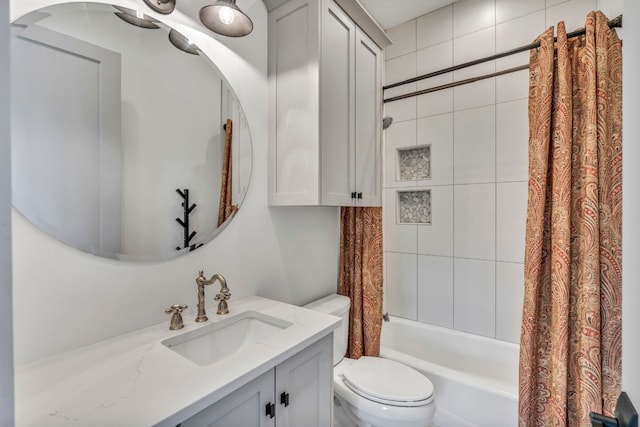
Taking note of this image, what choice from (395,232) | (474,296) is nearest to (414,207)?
(395,232)

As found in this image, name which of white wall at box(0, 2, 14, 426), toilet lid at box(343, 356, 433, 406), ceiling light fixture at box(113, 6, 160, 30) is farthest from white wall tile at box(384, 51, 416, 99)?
white wall at box(0, 2, 14, 426)

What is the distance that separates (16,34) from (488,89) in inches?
91.2

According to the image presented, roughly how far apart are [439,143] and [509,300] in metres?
1.17

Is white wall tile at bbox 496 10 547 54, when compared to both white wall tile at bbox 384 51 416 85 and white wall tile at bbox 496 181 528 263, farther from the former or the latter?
white wall tile at bbox 496 181 528 263

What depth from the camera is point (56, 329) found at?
85cm

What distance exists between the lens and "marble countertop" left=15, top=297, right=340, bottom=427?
23.5 inches

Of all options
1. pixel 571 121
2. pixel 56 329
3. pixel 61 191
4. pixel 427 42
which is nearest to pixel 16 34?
pixel 61 191

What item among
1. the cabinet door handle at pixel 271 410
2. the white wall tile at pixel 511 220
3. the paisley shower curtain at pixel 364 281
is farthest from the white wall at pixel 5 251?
the white wall tile at pixel 511 220

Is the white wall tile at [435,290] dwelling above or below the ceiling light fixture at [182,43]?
below

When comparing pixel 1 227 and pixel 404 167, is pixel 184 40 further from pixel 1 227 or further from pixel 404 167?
pixel 404 167

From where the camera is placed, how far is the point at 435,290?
2189 millimetres

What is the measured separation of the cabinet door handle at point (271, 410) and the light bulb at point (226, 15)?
1.41 meters

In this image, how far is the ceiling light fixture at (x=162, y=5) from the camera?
1.05m

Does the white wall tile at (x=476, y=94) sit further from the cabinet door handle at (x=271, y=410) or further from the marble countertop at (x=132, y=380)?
the cabinet door handle at (x=271, y=410)
